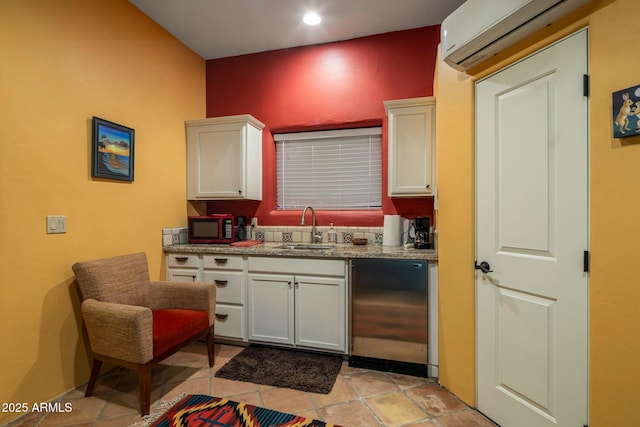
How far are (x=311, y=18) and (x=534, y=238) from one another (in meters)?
2.62

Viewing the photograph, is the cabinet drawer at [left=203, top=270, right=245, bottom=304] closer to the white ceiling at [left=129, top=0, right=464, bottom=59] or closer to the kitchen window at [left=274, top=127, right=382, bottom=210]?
the kitchen window at [left=274, top=127, right=382, bottom=210]

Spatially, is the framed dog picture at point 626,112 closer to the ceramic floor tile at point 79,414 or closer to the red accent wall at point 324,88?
the red accent wall at point 324,88

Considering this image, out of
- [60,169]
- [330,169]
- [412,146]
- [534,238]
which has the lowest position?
[534,238]

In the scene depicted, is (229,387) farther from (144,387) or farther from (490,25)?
(490,25)

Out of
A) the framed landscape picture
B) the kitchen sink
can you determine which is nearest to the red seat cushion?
the kitchen sink

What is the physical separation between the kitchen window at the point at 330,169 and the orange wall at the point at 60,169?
137cm

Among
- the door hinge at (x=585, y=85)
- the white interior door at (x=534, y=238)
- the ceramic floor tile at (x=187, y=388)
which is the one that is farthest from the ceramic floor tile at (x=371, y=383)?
the door hinge at (x=585, y=85)

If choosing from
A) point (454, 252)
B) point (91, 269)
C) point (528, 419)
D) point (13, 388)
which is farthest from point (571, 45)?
point (13, 388)

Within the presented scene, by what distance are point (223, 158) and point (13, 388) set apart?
2.25 meters

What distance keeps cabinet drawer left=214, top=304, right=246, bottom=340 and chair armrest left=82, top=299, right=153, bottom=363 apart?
3.06 ft

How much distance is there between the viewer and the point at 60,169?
193 centimetres

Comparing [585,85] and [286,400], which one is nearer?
[585,85]

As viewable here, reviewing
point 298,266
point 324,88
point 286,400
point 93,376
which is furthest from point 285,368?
point 324,88

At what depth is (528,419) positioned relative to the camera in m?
1.51
